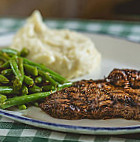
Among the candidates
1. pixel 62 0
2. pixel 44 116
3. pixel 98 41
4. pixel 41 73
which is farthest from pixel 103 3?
pixel 44 116

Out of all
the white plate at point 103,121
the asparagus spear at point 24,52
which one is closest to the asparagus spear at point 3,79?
the white plate at point 103,121

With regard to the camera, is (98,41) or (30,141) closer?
(30,141)

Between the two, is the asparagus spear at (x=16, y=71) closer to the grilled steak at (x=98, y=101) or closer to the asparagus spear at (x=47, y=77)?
the asparagus spear at (x=47, y=77)

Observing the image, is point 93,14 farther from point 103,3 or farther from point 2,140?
point 2,140

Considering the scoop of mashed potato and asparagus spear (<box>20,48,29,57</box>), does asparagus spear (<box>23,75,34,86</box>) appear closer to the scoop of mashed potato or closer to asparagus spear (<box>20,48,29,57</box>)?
the scoop of mashed potato

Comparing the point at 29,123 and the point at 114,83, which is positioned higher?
the point at 114,83

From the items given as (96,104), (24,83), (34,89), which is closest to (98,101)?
(96,104)
